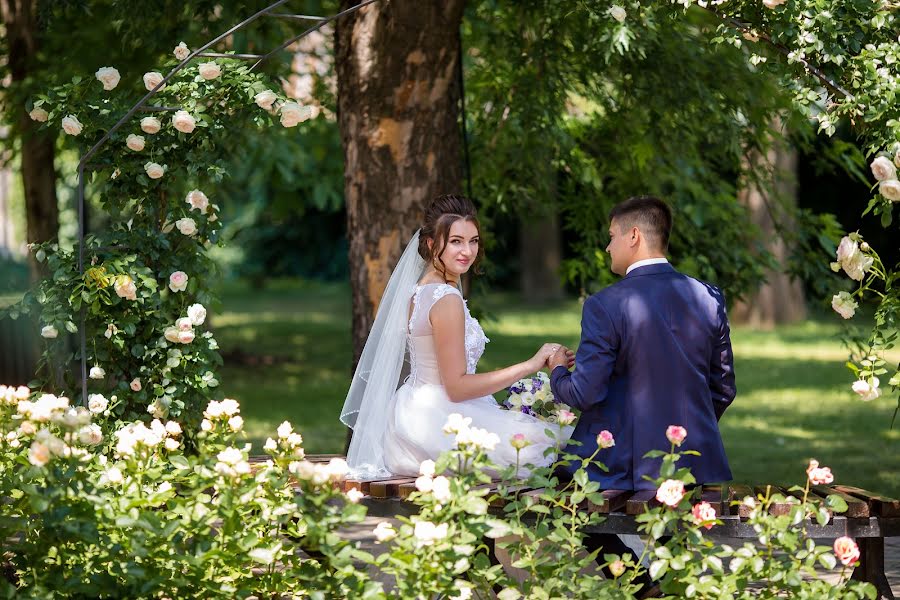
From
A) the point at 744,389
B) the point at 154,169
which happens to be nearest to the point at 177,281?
the point at 154,169

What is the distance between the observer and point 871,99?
148 inches

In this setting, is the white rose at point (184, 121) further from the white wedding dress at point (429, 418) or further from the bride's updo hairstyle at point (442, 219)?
the white wedding dress at point (429, 418)

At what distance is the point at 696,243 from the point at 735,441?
242 centimetres

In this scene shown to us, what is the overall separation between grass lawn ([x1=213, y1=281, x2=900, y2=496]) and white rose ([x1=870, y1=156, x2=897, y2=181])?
136 inches

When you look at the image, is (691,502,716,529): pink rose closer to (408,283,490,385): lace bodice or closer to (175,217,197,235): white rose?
(408,283,490,385): lace bodice

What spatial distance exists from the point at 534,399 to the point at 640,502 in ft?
3.47

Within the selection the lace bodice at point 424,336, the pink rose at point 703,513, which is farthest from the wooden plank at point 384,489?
the pink rose at point 703,513

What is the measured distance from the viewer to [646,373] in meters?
3.82

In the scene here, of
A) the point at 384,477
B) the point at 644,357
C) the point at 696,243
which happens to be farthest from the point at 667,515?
the point at 696,243

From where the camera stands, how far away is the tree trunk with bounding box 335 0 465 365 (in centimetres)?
559

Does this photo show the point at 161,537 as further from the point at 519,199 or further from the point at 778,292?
the point at 778,292

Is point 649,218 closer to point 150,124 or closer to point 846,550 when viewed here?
point 846,550

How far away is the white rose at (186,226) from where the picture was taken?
185 inches

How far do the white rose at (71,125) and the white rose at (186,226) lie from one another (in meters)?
0.53
